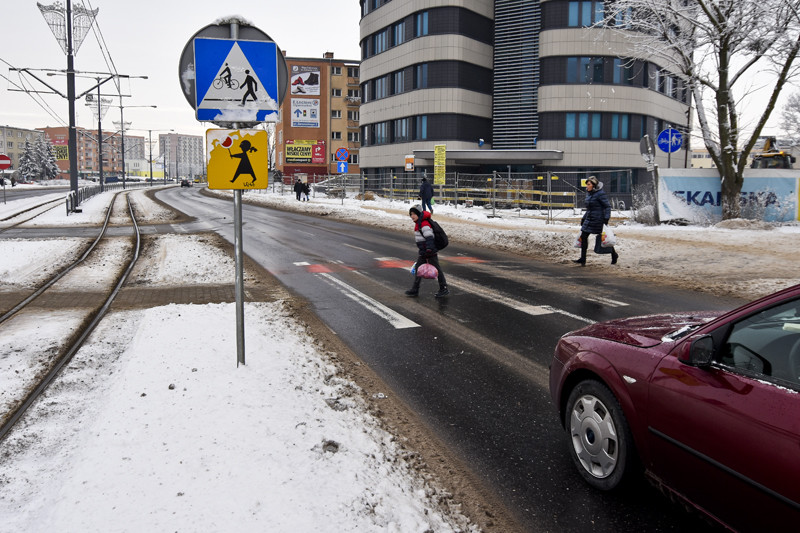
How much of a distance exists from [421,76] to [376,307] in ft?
120

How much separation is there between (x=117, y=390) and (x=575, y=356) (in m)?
3.63

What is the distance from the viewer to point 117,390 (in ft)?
15.5

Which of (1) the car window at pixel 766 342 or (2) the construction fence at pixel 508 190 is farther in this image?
(2) the construction fence at pixel 508 190

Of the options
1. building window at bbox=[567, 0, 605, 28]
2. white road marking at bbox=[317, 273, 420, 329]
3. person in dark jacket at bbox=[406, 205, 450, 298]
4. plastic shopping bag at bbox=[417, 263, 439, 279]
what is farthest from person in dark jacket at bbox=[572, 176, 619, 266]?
building window at bbox=[567, 0, 605, 28]

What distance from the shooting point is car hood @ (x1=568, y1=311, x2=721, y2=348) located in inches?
124

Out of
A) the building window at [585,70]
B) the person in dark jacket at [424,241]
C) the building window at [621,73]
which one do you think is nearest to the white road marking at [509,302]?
the person in dark jacket at [424,241]

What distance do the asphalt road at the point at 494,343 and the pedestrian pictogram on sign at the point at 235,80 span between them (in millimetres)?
2694

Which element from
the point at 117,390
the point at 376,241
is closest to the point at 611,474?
the point at 117,390

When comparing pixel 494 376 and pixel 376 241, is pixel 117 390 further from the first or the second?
pixel 376 241

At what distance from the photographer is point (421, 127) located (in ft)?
138

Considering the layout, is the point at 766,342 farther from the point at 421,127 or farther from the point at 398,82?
the point at 398,82

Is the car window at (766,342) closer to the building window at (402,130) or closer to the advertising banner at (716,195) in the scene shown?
the advertising banner at (716,195)

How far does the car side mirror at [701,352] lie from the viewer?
8.67 ft

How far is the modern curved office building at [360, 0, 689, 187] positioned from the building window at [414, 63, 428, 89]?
9 centimetres
